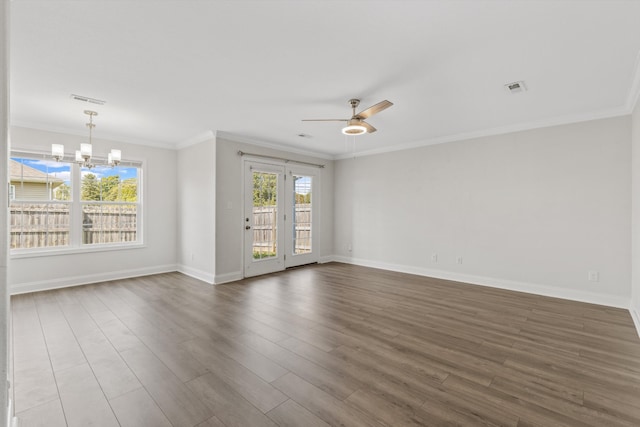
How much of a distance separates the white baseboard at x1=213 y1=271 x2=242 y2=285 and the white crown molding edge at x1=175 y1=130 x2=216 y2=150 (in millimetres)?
2434

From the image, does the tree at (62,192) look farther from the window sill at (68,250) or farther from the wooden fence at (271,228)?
the wooden fence at (271,228)

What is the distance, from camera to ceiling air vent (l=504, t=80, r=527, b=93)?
10.3ft

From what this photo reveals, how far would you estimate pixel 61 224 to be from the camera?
4.88 m

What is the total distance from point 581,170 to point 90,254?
791 centimetres

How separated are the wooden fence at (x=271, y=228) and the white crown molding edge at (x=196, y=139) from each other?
154 cm

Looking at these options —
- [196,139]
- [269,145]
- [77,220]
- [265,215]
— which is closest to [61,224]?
[77,220]

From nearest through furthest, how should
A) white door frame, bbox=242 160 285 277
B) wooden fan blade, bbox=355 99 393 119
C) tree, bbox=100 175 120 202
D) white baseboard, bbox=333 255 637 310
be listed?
wooden fan blade, bbox=355 99 393 119 < white baseboard, bbox=333 255 637 310 < tree, bbox=100 175 120 202 < white door frame, bbox=242 160 285 277

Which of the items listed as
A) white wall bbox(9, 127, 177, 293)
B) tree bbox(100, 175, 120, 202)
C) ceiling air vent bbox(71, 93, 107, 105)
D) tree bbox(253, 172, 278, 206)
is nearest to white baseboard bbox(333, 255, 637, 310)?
tree bbox(253, 172, 278, 206)

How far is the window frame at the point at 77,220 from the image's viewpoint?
454 centimetres

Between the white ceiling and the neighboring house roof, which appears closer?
the white ceiling

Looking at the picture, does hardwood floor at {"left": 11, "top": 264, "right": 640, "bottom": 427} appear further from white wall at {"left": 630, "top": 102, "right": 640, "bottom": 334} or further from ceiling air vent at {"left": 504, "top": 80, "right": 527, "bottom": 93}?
ceiling air vent at {"left": 504, "top": 80, "right": 527, "bottom": 93}

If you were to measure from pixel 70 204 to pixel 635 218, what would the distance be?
8.19 metres

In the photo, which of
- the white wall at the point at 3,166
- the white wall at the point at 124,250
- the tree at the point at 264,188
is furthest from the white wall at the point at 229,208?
the white wall at the point at 3,166

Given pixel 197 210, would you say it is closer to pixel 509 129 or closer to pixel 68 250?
pixel 68 250
